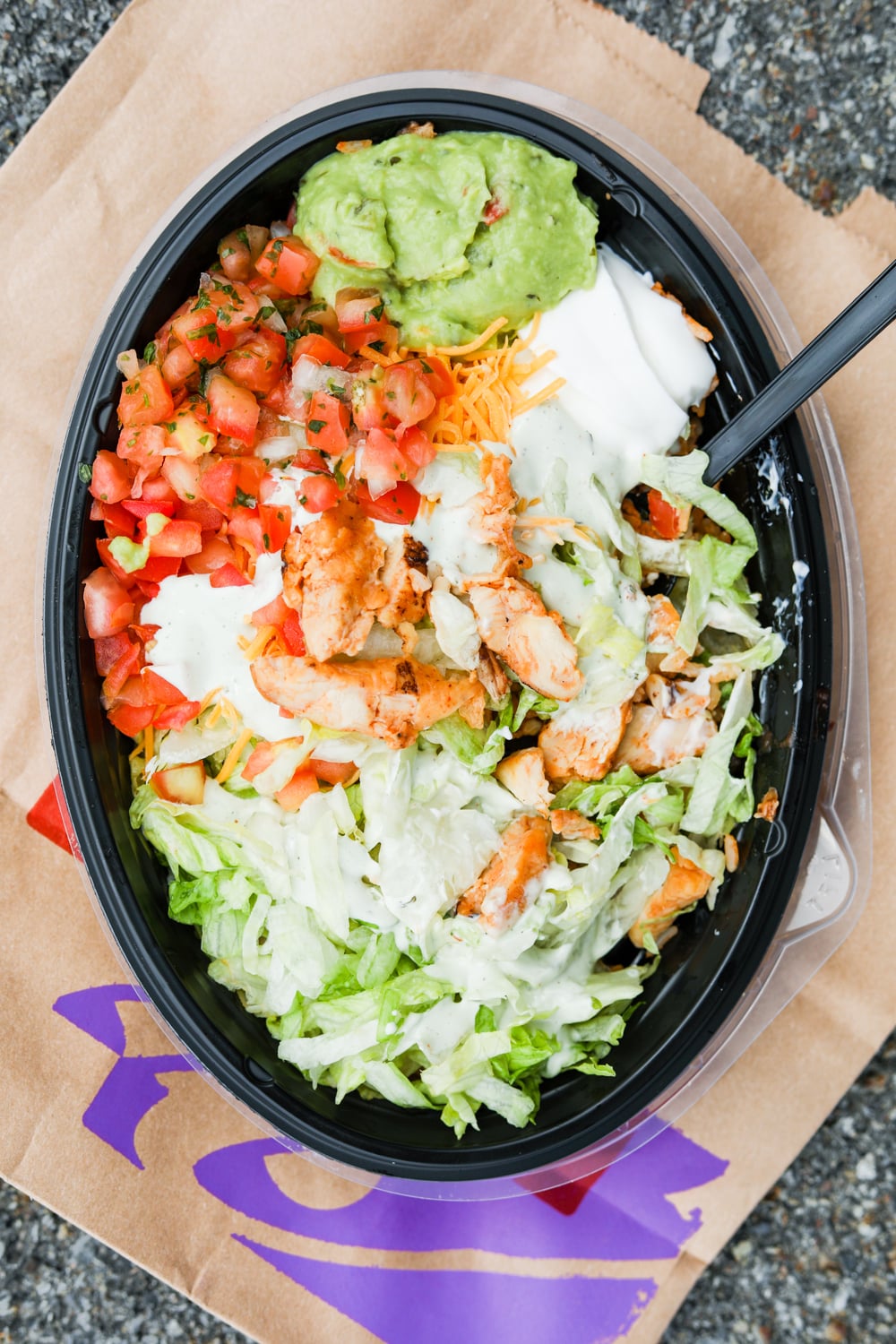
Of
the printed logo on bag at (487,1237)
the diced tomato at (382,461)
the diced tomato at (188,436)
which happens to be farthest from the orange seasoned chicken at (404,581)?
A: the printed logo on bag at (487,1237)

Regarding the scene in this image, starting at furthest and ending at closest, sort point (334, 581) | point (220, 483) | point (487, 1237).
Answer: point (487, 1237), point (220, 483), point (334, 581)

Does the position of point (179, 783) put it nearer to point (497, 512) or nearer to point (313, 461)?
point (313, 461)

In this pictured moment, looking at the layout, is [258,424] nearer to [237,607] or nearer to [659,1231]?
[237,607]

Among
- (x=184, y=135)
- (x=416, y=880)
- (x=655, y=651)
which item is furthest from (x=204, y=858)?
(x=184, y=135)

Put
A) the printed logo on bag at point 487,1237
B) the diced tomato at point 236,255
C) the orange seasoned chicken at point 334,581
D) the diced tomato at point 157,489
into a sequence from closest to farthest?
the orange seasoned chicken at point 334,581
the diced tomato at point 157,489
the diced tomato at point 236,255
the printed logo on bag at point 487,1237

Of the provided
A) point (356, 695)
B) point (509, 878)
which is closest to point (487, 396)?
point (356, 695)

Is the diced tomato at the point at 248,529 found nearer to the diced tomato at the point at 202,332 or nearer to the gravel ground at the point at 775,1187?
the diced tomato at the point at 202,332

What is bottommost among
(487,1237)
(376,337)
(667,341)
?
(487,1237)
